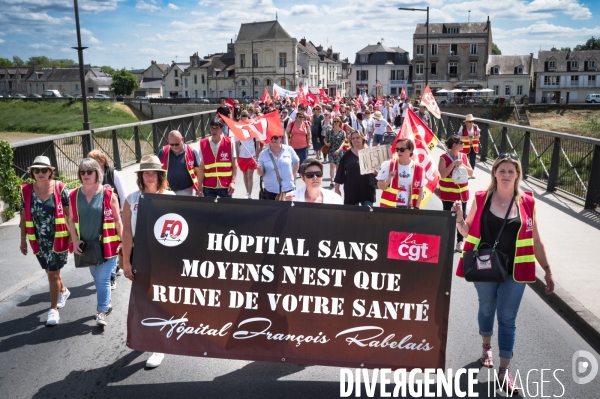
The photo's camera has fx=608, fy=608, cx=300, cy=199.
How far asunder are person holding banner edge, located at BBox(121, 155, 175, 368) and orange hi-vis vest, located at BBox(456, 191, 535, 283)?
9.06 ft

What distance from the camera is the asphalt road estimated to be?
15.9ft

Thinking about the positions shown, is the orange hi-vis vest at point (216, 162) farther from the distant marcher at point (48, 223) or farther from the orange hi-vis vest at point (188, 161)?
the distant marcher at point (48, 223)

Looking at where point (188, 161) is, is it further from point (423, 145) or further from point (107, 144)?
point (107, 144)

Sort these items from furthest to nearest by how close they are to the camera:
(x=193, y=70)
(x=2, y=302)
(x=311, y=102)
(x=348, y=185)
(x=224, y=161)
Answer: (x=193, y=70) → (x=311, y=102) → (x=224, y=161) → (x=348, y=185) → (x=2, y=302)

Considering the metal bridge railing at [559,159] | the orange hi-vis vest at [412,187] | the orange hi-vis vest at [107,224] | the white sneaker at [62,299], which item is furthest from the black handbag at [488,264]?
the metal bridge railing at [559,159]

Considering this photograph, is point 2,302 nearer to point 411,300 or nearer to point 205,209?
point 205,209

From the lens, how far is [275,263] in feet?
15.8

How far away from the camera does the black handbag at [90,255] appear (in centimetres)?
609

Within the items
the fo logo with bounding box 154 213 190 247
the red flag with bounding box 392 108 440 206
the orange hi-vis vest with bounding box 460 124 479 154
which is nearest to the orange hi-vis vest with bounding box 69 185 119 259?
the fo logo with bounding box 154 213 190 247

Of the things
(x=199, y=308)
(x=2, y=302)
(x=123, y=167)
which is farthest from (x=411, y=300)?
(x=123, y=167)

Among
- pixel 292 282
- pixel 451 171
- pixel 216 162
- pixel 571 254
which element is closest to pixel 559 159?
pixel 571 254

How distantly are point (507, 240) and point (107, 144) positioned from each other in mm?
14470

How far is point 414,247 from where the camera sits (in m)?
4.68

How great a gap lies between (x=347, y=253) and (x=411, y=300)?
2.00ft
